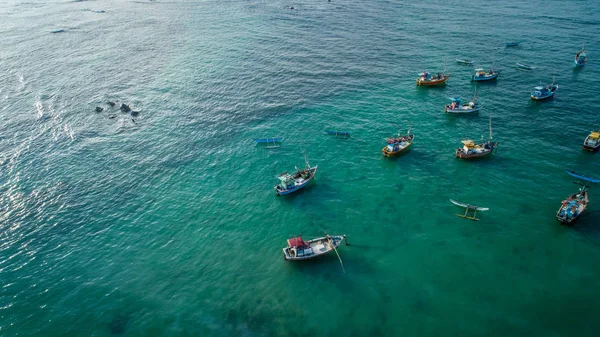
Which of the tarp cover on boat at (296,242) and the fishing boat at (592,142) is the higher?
the fishing boat at (592,142)

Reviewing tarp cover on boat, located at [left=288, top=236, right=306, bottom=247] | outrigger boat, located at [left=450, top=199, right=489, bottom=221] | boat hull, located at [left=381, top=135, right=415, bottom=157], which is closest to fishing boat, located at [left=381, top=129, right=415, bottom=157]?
boat hull, located at [left=381, top=135, right=415, bottom=157]

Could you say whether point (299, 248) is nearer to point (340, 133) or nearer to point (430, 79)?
point (340, 133)

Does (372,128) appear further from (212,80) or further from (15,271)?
(15,271)

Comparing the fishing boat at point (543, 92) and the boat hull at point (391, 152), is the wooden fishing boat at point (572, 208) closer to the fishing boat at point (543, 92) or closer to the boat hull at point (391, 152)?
the boat hull at point (391, 152)

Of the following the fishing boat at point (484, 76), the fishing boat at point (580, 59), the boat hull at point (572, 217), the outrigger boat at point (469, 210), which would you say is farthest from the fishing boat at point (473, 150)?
the fishing boat at point (580, 59)

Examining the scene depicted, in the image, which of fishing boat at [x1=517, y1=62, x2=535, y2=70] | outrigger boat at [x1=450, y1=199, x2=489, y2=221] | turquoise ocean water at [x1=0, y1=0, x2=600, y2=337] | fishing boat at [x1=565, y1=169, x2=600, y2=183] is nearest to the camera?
turquoise ocean water at [x1=0, y1=0, x2=600, y2=337]

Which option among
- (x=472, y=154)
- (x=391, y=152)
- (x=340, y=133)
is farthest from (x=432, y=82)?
(x=391, y=152)

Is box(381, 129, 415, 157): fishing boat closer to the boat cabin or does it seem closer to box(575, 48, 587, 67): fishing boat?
the boat cabin
